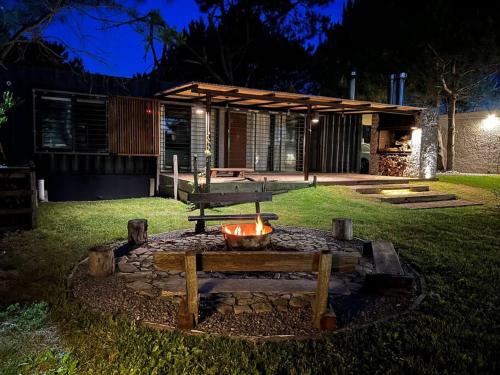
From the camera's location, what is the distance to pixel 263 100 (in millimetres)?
12445

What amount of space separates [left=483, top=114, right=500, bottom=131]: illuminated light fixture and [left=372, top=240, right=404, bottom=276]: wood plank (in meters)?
18.5

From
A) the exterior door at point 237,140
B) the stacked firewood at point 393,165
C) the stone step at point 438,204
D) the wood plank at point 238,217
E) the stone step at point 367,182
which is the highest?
the exterior door at point 237,140

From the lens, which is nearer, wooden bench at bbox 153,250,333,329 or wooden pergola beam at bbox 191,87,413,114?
wooden bench at bbox 153,250,333,329

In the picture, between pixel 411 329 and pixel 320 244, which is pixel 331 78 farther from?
pixel 411 329

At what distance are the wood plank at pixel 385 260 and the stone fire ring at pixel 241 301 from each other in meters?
0.27

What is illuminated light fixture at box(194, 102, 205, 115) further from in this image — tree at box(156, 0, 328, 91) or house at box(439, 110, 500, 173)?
house at box(439, 110, 500, 173)

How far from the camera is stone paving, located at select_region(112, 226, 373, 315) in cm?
393

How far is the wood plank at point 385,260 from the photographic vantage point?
4.43 meters

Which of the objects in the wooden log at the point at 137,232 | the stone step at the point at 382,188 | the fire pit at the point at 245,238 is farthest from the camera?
the stone step at the point at 382,188

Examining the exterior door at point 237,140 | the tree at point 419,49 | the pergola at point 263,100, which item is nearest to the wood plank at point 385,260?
the pergola at point 263,100

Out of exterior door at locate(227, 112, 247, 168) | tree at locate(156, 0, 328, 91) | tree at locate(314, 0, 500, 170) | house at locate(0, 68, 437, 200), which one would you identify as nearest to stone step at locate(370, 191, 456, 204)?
house at locate(0, 68, 437, 200)

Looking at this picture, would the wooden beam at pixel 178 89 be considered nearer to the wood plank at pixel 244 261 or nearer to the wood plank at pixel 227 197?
the wood plank at pixel 227 197

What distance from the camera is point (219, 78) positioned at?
2431 centimetres

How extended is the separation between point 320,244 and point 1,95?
32.5 ft
